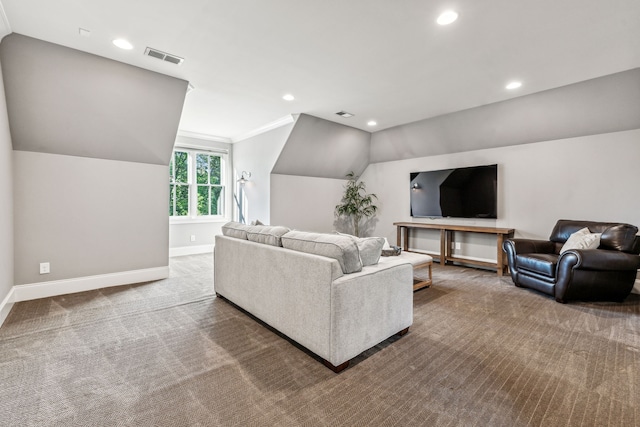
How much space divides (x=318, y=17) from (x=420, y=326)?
9.46ft

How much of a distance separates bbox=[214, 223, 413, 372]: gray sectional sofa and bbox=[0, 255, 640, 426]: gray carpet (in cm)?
16

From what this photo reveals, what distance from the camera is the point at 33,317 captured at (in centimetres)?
284

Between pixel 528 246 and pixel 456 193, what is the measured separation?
1.63 meters

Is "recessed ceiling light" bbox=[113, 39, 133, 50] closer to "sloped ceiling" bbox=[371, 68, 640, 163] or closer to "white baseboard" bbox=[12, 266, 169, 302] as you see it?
"white baseboard" bbox=[12, 266, 169, 302]

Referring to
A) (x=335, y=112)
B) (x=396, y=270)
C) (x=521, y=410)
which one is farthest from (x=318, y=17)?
(x=521, y=410)

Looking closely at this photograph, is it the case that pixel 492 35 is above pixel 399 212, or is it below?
above

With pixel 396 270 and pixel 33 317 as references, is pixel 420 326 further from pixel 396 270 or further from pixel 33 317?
pixel 33 317

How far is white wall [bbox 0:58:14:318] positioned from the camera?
2799 mm

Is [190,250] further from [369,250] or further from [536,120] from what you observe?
[536,120]

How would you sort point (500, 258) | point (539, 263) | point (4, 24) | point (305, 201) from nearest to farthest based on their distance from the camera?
point (4, 24) < point (539, 263) < point (500, 258) < point (305, 201)

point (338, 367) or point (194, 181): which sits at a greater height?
point (194, 181)

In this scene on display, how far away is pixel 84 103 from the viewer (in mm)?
3346

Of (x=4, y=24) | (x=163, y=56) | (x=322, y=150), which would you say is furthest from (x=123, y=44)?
(x=322, y=150)

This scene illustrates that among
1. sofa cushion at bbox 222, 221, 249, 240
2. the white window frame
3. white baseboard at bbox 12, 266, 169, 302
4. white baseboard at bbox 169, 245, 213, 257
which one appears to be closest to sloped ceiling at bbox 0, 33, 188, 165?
white baseboard at bbox 12, 266, 169, 302
